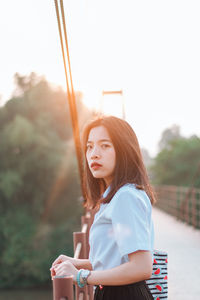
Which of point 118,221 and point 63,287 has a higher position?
point 118,221

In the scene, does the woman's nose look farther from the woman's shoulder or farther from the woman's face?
the woman's shoulder

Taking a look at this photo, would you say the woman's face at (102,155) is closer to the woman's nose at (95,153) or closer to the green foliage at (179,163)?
the woman's nose at (95,153)

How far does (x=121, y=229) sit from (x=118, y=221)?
0.02 m

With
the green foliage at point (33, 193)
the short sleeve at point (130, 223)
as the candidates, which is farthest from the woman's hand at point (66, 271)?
the green foliage at point (33, 193)

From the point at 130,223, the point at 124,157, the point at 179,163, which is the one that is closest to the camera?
the point at 130,223

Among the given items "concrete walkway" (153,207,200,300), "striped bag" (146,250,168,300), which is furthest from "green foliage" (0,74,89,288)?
"striped bag" (146,250,168,300)

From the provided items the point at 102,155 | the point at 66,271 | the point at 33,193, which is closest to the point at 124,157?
the point at 102,155

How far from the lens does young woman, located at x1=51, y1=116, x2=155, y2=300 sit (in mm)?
884

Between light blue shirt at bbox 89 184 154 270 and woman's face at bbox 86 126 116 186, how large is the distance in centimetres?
8

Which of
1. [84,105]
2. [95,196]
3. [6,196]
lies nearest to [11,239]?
[6,196]

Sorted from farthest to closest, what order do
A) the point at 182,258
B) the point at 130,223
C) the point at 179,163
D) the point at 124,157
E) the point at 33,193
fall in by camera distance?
1. the point at 179,163
2. the point at 33,193
3. the point at 182,258
4. the point at 124,157
5. the point at 130,223

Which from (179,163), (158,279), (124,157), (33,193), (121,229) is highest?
(124,157)

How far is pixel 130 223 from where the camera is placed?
879 millimetres

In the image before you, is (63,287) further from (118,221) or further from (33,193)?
(33,193)
